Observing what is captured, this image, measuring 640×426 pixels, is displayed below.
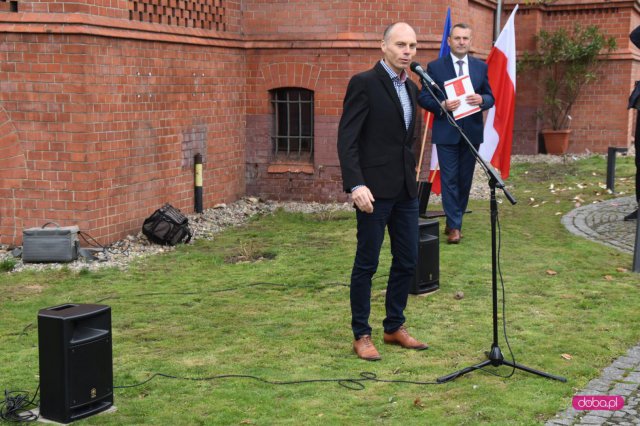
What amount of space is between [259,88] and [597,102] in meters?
10.3

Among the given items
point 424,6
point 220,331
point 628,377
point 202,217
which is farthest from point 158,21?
point 628,377

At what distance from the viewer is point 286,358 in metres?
6.57

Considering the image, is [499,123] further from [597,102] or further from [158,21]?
[597,102]

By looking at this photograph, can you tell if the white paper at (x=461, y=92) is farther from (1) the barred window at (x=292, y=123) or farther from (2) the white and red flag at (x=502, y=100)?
(1) the barred window at (x=292, y=123)

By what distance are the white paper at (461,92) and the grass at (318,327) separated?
4.91 ft

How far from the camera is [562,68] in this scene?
21.5m

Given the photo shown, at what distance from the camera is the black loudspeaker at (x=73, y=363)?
5.29 m

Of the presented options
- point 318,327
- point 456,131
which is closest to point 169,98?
point 456,131

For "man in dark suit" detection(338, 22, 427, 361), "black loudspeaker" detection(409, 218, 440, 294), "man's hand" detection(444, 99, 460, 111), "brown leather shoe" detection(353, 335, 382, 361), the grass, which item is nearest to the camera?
the grass

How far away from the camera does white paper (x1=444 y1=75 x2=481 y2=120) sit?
10094 millimetres

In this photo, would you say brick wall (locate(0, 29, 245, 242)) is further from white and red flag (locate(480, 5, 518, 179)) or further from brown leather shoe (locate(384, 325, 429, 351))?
brown leather shoe (locate(384, 325, 429, 351))

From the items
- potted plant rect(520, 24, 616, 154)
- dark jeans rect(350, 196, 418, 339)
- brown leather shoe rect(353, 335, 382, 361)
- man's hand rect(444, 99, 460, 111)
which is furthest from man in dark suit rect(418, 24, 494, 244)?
potted plant rect(520, 24, 616, 154)

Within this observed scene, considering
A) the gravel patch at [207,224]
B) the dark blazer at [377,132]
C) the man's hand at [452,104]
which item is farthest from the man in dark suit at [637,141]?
the dark blazer at [377,132]

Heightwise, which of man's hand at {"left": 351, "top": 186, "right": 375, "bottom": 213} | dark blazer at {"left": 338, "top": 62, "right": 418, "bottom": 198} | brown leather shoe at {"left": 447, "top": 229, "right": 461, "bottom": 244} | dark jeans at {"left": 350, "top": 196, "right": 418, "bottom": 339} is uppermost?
dark blazer at {"left": 338, "top": 62, "right": 418, "bottom": 198}
